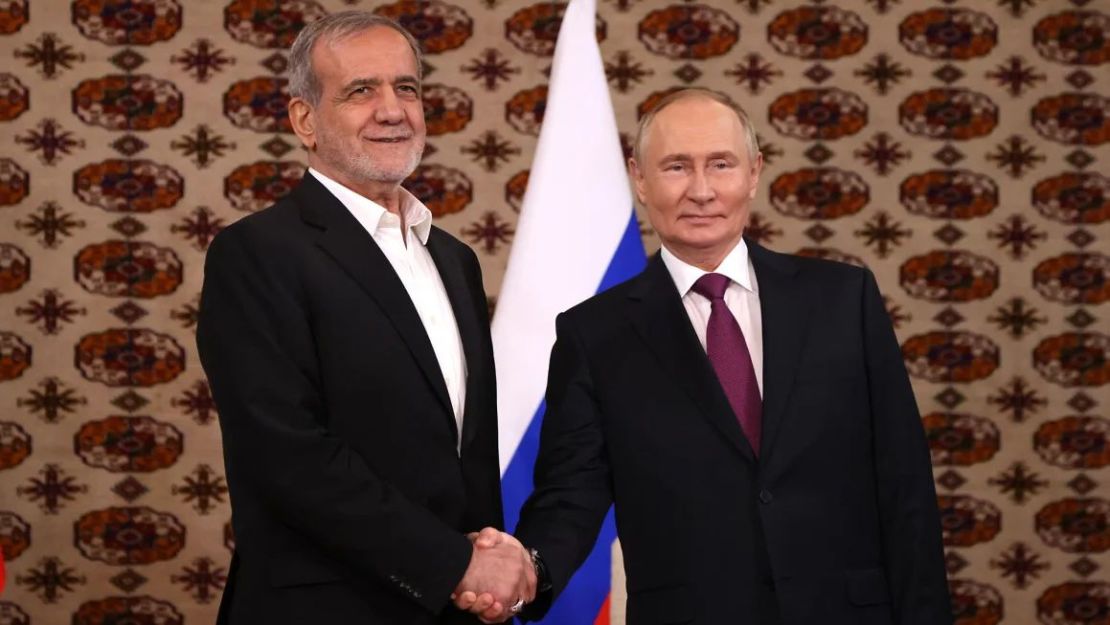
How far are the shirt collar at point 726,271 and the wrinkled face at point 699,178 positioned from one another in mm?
13

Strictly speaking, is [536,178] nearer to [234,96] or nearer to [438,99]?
[438,99]

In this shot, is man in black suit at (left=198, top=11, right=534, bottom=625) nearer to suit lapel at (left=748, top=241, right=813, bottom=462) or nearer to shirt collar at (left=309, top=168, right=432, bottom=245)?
shirt collar at (left=309, top=168, right=432, bottom=245)

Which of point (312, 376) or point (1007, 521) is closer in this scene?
point (312, 376)

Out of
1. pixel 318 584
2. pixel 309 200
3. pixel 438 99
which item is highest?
pixel 438 99

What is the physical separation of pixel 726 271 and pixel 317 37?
28.1 inches

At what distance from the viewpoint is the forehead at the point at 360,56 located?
6.18 ft

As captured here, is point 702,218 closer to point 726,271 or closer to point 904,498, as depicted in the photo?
point 726,271

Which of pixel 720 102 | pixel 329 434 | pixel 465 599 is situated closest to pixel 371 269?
pixel 329 434

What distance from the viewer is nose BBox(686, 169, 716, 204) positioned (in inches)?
73.9

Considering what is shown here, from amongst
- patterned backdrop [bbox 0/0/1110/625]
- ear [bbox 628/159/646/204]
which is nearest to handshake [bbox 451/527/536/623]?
ear [bbox 628/159/646/204]

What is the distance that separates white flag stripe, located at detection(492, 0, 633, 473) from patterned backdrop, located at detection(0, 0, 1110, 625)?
91 centimetres

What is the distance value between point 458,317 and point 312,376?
0.87 ft

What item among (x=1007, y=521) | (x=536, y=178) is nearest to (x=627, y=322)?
(x=536, y=178)

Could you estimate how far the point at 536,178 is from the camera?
9.47 feet
